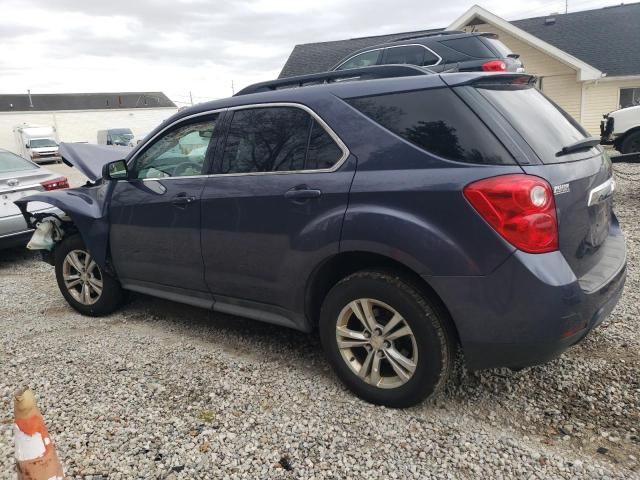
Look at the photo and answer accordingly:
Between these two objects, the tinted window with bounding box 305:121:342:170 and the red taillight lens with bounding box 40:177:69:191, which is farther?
the red taillight lens with bounding box 40:177:69:191

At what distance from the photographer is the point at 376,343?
9.33ft

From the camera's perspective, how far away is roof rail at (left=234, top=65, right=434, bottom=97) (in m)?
3.17

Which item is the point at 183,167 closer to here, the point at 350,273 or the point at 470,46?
the point at 350,273

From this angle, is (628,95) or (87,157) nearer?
(87,157)

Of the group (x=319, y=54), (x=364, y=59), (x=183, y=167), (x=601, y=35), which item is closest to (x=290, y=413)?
(x=183, y=167)

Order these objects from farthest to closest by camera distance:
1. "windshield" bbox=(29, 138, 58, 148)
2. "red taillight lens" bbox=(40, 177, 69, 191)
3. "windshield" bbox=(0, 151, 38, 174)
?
"windshield" bbox=(29, 138, 58, 148)
"windshield" bbox=(0, 151, 38, 174)
"red taillight lens" bbox=(40, 177, 69, 191)

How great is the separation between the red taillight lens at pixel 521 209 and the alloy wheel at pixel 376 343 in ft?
2.33

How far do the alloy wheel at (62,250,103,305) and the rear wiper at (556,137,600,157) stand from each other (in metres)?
3.65

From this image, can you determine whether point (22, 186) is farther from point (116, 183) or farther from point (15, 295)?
point (116, 183)

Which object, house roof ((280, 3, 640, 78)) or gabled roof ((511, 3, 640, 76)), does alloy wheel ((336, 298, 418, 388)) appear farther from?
gabled roof ((511, 3, 640, 76))

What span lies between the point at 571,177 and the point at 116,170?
126 inches

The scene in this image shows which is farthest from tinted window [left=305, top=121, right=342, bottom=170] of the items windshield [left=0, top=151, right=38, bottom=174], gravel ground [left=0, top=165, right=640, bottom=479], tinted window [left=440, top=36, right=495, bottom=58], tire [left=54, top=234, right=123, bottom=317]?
tinted window [left=440, top=36, right=495, bottom=58]

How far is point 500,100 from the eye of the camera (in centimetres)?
270

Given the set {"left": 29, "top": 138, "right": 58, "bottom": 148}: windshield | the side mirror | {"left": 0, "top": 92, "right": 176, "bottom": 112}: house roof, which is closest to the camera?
the side mirror
